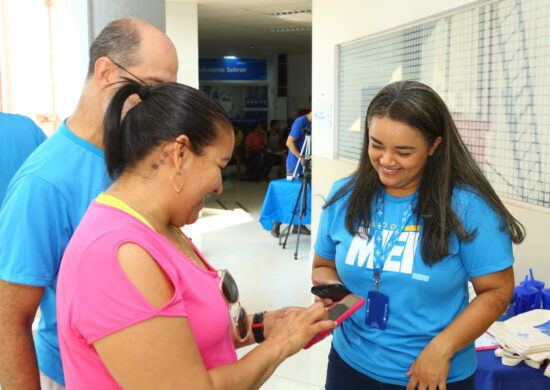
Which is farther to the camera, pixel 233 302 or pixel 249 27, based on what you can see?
pixel 249 27

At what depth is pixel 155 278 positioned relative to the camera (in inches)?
31.8

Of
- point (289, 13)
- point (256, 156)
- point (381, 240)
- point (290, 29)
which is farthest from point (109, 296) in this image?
point (256, 156)

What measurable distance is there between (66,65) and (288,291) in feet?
9.36

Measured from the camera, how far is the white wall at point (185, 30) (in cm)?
740

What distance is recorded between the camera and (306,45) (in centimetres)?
1363

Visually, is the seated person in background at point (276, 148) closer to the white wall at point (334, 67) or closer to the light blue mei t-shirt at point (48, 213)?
the white wall at point (334, 67)

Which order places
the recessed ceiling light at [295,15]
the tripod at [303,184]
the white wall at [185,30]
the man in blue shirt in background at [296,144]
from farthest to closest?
the recessed ceiling light at [295,15] → the white wall at [185,30] → the man in blue shirt in background at [296,144] → the tripod at [303,184]

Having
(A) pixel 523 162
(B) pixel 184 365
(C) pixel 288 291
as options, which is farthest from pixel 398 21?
(B) pixel 184 365

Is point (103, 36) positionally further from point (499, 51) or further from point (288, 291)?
point (288, 291)

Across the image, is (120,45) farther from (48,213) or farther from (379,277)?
(379,277)

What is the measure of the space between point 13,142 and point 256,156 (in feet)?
36.0

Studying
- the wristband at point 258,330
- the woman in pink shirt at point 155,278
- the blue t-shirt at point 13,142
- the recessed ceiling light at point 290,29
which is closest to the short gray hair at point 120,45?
the woman in pink shirt at point 155,278

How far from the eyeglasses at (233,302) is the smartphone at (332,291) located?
0.33 meters

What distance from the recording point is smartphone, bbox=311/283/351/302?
141 cm
